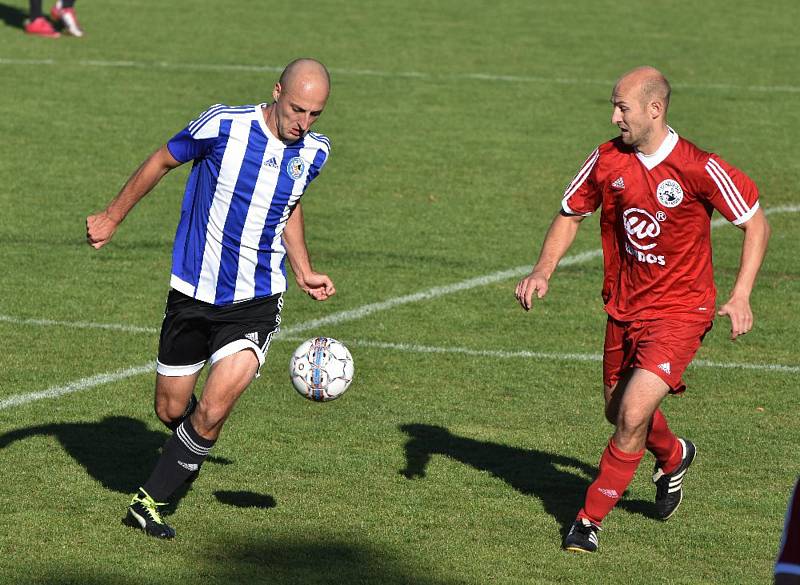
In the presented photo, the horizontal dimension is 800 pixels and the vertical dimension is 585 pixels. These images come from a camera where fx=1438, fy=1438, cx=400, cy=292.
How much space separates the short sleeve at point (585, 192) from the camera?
7.05 m

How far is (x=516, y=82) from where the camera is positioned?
19.7 m

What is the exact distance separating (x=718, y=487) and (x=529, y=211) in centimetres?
682

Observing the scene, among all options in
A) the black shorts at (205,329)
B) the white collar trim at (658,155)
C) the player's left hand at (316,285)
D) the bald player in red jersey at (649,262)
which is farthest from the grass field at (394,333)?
the white collar trim at (658,155)

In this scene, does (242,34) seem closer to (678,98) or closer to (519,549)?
(678,98)

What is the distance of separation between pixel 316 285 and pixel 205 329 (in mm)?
611

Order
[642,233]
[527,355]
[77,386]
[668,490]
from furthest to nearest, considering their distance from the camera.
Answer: [527,355] < [77,386] < [668,490] < [642,233]

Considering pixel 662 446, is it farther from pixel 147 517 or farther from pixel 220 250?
pixel 147 517

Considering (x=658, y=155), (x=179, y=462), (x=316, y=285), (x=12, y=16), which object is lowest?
(x=179, y=462)

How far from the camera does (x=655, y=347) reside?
683 centimetres

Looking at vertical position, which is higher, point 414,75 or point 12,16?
point 414,75

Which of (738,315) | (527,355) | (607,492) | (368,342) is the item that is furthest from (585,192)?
(368,342)

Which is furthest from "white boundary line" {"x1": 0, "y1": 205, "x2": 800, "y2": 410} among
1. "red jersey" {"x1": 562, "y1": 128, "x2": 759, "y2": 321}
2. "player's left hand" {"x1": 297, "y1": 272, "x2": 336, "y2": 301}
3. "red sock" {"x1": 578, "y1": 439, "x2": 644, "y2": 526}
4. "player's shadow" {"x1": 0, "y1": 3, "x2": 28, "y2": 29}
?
"player's shadow" {"x1": 0, "y1": 3, "x2": 28, "y2": 29}

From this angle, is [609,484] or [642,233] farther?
[642,233]

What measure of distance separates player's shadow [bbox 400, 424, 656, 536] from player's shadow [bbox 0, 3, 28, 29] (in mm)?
15008
